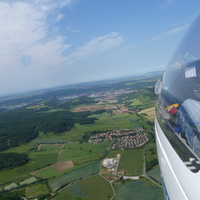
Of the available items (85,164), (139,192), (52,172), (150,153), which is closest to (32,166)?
(52,172)

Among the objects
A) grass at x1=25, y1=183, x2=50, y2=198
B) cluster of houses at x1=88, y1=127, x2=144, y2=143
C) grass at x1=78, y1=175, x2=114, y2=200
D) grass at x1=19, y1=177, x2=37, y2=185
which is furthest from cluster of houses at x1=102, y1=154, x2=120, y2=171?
cluster of houses at x1=88, y1=127, x2=144, y2=143

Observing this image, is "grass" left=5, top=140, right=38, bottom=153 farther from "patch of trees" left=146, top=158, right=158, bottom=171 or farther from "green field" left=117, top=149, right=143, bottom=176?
"patch of trees" left=146, top=158, right=158, bottom=171

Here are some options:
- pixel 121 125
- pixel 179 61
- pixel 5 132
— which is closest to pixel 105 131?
pixel 121 125

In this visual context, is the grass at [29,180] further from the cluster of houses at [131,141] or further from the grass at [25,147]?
the grass at [25,147]

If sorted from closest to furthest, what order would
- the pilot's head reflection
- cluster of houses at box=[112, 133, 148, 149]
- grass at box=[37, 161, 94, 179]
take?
the pilot's head reflection, grass at box=[37, 161, 94, 179], cluster of houses at box=[112, 133, 148, 149]

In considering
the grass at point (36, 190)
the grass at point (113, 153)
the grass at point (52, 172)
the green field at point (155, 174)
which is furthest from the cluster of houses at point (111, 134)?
the grass at point (36, 190)
